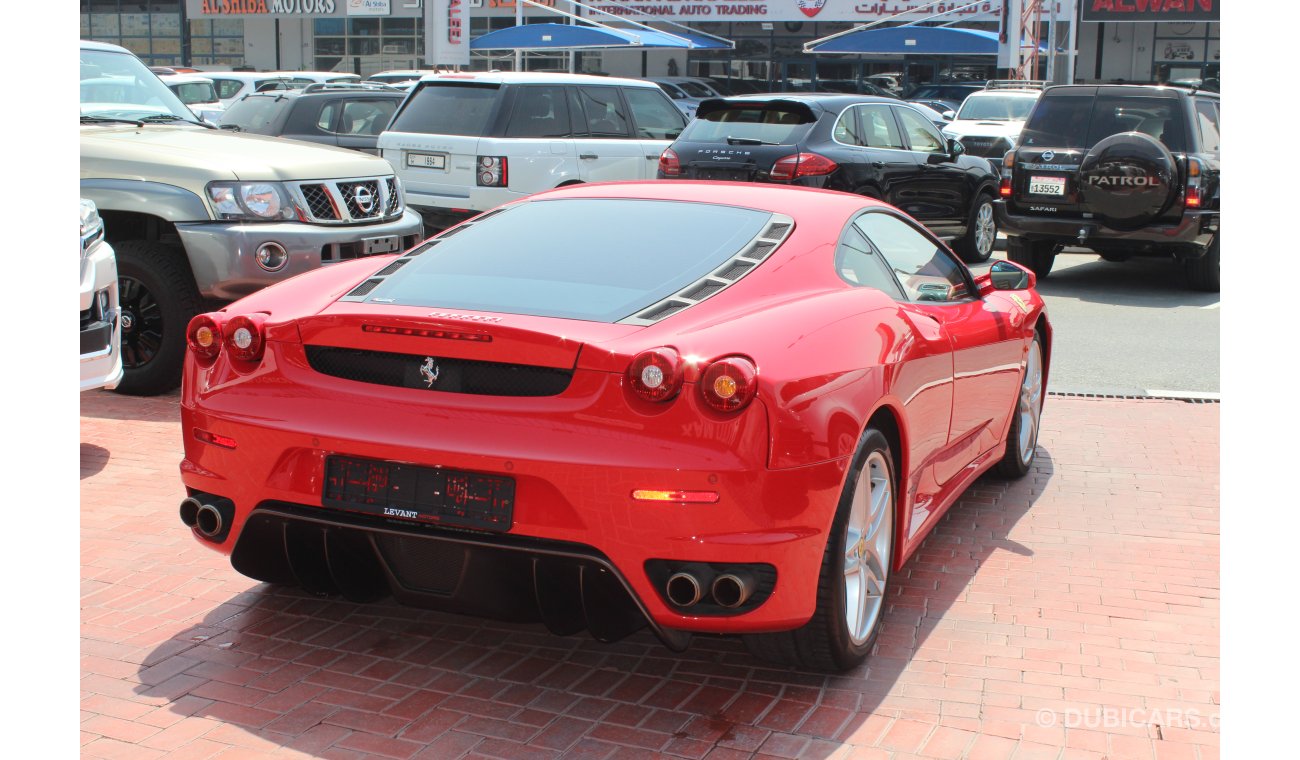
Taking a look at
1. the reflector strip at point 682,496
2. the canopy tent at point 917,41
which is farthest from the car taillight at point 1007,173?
the canopy tent at point 917,41

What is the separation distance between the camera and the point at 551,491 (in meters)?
3.65

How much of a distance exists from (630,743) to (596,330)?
1.10m

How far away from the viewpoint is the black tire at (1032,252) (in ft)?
45.6

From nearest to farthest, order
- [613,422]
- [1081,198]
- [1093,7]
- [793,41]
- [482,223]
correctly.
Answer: [613,422] < [482,223] < [1081,198] < [1093,7] < [793,41]

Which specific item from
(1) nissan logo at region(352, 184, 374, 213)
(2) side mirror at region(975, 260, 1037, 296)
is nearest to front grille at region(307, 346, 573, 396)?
(2) side mirror at region(975, 260, 1037, 296)

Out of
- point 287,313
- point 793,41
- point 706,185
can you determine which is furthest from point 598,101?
point 793,41

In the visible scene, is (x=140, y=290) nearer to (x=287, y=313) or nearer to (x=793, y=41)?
(x=287, y=313)

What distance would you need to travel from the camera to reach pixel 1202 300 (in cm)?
1279

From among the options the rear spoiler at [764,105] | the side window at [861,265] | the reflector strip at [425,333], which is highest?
the rear spoiler at [764,105]

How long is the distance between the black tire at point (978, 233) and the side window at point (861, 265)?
10287 millimetres

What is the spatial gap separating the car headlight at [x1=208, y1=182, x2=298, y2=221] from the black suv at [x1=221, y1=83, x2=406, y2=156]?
6.58m

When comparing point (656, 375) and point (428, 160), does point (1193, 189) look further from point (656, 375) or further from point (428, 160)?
point (656, 375)

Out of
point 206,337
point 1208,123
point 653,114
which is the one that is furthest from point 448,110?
point 206,337

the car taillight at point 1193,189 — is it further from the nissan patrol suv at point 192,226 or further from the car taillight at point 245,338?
the car taillight at point 245,338
